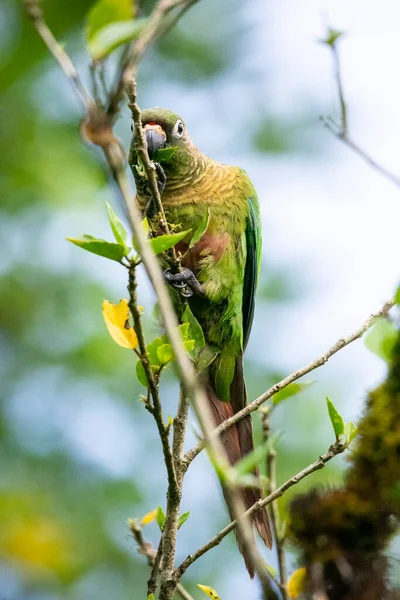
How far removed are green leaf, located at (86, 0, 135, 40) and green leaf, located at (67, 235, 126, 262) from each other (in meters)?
0.50

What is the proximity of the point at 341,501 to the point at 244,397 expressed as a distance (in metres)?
2.54

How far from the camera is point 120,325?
2148 millimetres

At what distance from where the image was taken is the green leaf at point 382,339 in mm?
1547

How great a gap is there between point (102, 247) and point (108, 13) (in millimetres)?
569

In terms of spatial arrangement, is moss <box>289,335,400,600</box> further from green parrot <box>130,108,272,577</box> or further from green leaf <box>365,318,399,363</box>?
green parrot <box>130,108,272,577</box>

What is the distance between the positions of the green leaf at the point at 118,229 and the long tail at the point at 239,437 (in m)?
1.21

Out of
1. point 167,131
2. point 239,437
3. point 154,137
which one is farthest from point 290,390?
point 167,131

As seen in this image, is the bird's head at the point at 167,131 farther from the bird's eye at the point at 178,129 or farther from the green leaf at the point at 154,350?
the green leaf at the point at 154,350

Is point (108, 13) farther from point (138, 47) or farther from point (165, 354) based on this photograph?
point (165, 354)

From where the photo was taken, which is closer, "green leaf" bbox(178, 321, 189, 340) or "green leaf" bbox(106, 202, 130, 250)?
"green leaf" bbox(106, 202, 130, 250)

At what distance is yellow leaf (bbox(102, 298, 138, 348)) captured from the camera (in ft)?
6.98

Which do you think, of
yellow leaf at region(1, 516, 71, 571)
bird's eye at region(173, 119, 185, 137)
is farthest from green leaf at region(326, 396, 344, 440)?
yellow leaf at region(1, 516, 71, 571)

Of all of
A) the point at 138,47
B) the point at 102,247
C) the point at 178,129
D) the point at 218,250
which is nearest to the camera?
the point at 138,47

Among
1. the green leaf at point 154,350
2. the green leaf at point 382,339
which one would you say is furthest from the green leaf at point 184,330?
the green leaf at point 382,339
